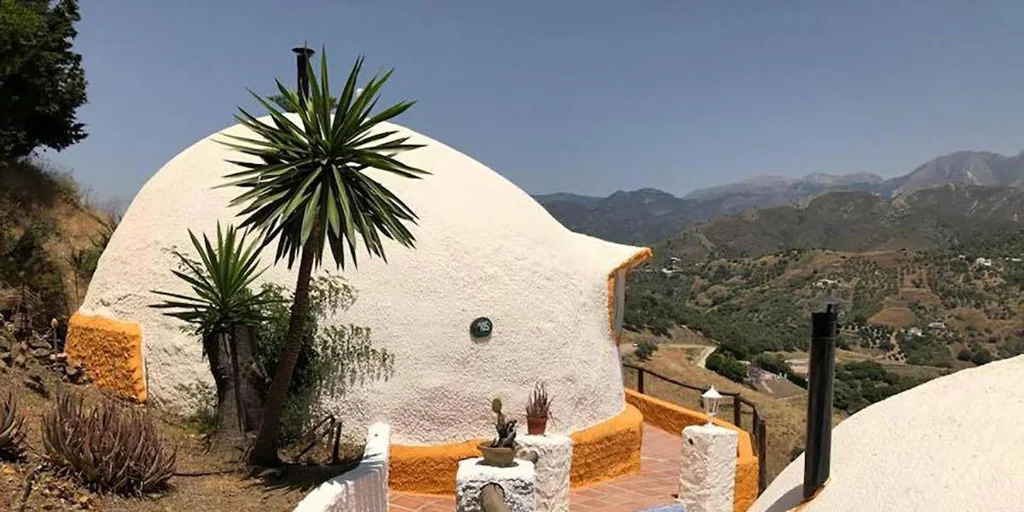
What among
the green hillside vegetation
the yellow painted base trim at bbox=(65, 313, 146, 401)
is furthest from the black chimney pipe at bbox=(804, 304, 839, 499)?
the green hillside vegetation

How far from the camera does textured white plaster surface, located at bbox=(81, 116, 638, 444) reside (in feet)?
32.7

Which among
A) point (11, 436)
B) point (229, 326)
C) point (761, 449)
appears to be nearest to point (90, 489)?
point (11, 436)

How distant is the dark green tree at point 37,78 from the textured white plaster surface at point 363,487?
1486cm

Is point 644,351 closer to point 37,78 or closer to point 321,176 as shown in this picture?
point 37,78

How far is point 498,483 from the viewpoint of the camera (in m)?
7.41

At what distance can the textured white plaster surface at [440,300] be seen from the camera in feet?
32.7

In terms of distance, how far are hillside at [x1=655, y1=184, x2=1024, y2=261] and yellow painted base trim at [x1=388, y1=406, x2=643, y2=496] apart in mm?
104916

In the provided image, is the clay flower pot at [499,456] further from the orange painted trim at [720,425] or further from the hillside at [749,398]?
the hillside at [749,398]

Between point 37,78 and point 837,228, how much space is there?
500 ft

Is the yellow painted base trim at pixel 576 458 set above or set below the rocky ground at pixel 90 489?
below

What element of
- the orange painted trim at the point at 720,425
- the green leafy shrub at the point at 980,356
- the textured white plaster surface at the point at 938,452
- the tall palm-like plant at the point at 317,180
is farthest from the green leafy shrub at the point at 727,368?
the textured white plaster surface at the point at 938,452

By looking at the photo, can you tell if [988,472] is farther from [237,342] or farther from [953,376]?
[237,342]

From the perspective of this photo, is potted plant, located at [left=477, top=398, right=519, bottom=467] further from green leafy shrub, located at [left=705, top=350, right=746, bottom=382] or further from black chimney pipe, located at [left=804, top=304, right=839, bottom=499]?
green leafy shrub, located at [left=705, top=350, right=746, bottom=382]

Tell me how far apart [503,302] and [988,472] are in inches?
327
